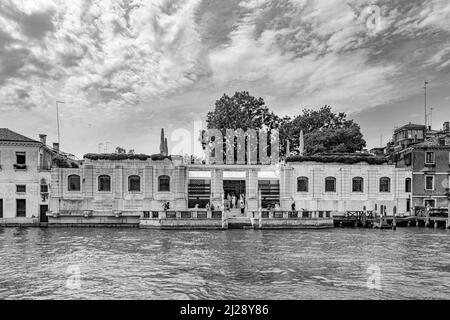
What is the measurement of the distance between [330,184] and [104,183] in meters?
22.8

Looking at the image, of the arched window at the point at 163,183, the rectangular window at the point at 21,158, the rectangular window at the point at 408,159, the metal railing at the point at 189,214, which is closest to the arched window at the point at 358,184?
the rectangular window at the point at 408,159

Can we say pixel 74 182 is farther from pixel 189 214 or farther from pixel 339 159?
pixel 339 159

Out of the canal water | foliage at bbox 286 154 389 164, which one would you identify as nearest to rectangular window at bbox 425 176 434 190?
foliage at bbox 286 154 389 164

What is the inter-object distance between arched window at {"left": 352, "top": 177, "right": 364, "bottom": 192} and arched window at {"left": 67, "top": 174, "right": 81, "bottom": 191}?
27.7m

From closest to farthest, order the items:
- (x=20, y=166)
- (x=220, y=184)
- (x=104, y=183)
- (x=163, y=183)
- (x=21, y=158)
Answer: (x=20, y=166) < (x=21, y=158) < (x=104, y=183) < (x=163, y=183) < (x=220, y=184)

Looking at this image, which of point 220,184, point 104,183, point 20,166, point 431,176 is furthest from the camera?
point 431,176

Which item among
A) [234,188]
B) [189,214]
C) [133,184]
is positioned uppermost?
[133,184]

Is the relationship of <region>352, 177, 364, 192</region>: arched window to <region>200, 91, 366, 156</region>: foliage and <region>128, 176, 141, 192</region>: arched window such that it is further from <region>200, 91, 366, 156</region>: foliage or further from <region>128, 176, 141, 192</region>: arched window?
<region>128, 176, 141, 192</region>: arched window

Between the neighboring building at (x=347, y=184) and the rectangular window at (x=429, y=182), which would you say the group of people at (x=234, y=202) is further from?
the rectangular window at (x=429, y=182)

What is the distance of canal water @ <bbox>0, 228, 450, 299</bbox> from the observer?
13727 millimetres

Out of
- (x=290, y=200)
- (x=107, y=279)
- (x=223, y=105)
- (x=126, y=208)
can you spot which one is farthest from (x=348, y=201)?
(x=107, y=279)

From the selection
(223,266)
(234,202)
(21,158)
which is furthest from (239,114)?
(223,266)

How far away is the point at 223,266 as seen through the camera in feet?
58.5
